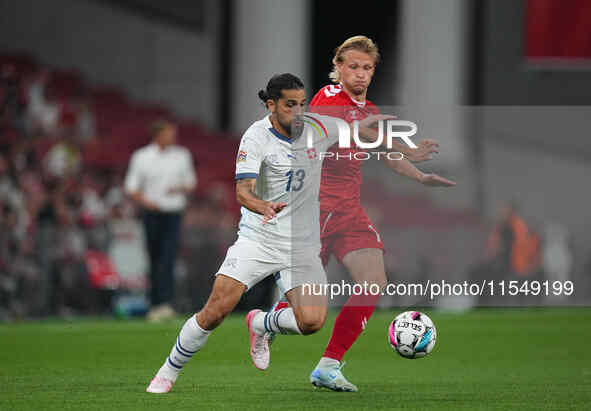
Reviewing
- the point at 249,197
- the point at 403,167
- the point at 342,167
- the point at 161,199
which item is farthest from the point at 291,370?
the point at 161,199

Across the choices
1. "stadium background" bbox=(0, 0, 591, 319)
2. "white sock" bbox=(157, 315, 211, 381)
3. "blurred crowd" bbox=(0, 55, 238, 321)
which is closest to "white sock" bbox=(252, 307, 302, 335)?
"white sock" bbox=(157, 315, 211, 381)

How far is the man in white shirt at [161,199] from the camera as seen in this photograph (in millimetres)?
13055

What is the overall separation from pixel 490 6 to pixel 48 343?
631 inches

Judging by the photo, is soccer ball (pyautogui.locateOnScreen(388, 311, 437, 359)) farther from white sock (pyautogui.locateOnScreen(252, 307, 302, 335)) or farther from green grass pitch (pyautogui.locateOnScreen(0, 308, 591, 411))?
white sock (pyautogui.locateOnScreen(252, 307, 302, 335))

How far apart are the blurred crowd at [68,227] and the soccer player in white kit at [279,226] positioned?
714cm

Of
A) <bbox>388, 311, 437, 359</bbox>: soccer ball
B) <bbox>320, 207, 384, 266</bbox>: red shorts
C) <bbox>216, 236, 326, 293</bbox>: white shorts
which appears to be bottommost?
<bbox>388, 311, 437, 359</bbox>: soccer ball

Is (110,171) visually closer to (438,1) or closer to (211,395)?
(438,1)

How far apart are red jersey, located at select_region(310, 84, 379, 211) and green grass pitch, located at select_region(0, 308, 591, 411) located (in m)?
1.19

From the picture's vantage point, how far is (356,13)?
84.9 ft

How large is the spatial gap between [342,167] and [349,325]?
0.98 m

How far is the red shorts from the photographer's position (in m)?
7.32

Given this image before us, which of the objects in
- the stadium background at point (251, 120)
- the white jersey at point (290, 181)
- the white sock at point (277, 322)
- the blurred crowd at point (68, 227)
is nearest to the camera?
the white jersey at point (290, 181)

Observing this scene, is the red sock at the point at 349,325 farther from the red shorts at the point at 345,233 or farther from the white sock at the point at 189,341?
the white sock at the point at 189,341

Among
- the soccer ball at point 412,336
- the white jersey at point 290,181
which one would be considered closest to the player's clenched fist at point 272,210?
the white jersey at point 290,181
